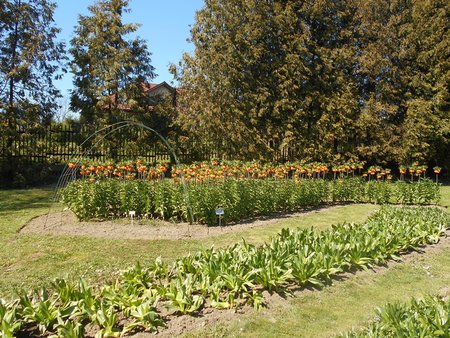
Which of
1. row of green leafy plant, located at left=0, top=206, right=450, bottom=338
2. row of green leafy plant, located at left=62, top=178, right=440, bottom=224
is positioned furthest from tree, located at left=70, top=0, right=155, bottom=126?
row of green leafy plant, located at left=0, top=206, right=450, bottom=338

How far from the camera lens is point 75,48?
55.3ft

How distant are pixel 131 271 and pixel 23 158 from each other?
428 inches

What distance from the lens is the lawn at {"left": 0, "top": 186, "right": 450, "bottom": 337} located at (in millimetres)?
3492

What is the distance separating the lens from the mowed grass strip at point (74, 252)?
4629 mm

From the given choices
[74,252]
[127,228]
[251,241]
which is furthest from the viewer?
[127,228]

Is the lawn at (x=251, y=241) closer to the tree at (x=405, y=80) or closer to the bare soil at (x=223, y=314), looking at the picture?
the bare soil at (x=223, y=314)

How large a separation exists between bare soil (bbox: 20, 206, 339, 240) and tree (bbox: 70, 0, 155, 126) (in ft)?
31.0

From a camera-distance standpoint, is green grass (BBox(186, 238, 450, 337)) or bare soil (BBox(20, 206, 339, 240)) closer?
green grass (BBox(186, 238, 450, 337))

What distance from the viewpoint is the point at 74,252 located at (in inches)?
217


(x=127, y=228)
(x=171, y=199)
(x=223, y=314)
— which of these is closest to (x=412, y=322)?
(x=223, y=314)

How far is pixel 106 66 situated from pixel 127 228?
11.6 m

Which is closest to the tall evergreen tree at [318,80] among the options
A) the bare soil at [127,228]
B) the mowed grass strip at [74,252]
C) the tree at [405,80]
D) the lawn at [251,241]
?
the tree at [405,80]

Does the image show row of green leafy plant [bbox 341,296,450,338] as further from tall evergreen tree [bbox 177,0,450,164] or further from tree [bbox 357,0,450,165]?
tree [bbox 357,0,450,165]

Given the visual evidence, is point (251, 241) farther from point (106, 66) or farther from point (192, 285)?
point (106, 66)
